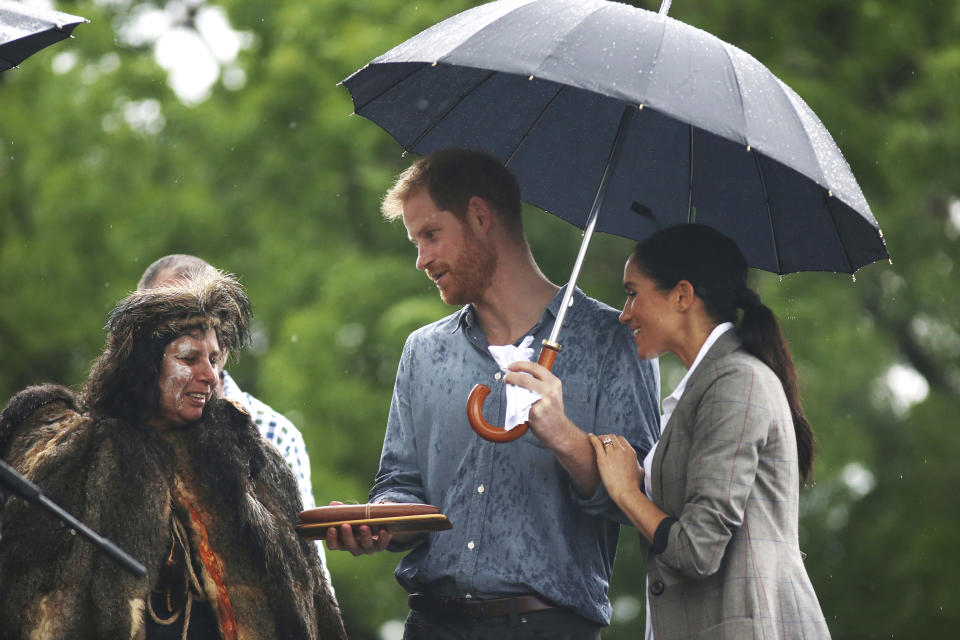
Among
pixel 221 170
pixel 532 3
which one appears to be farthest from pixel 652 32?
pixel 221 170

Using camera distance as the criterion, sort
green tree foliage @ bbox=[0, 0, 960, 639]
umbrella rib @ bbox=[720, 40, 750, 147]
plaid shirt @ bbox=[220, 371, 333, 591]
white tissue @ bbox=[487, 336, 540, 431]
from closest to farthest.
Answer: umbrella rib @ bbox=[720, 40, 750, 147]
white tissue @ bbox=[487, 336, 540, 431]
plaid shirt @ bbox=[220, 371, 333, 591]
green tree foliage @ bbox=[0, 0, 960, 639]

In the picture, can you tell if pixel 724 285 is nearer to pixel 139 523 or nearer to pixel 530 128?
pixel 530 128

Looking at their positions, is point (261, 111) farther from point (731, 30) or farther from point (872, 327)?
point (872, 327)

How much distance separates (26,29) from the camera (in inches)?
149

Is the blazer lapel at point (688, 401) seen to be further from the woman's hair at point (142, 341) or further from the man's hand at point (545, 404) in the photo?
the woman's hair at point (142, 341)

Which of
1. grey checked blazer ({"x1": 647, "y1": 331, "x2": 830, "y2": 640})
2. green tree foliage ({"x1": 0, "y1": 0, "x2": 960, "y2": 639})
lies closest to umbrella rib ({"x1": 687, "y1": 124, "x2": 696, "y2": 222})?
grey checked blazer ({"x1": 647, "y1": 331, "x2": 830, "y2": 640})

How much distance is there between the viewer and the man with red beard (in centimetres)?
420

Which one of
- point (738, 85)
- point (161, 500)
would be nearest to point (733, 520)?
point (738, 85)

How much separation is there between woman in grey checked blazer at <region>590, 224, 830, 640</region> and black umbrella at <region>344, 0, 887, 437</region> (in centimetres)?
31

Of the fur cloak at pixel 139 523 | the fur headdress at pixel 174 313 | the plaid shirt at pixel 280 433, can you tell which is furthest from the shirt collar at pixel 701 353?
the plaid shirt at pixel 280 433

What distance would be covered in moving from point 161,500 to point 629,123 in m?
1.91

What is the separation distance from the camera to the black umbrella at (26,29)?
3754mm

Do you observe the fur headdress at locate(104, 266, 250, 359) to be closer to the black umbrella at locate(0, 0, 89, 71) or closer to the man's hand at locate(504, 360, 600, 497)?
the black umbrella at locate(0, 0, 89, 71)

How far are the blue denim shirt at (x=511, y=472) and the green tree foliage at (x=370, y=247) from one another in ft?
18.1
